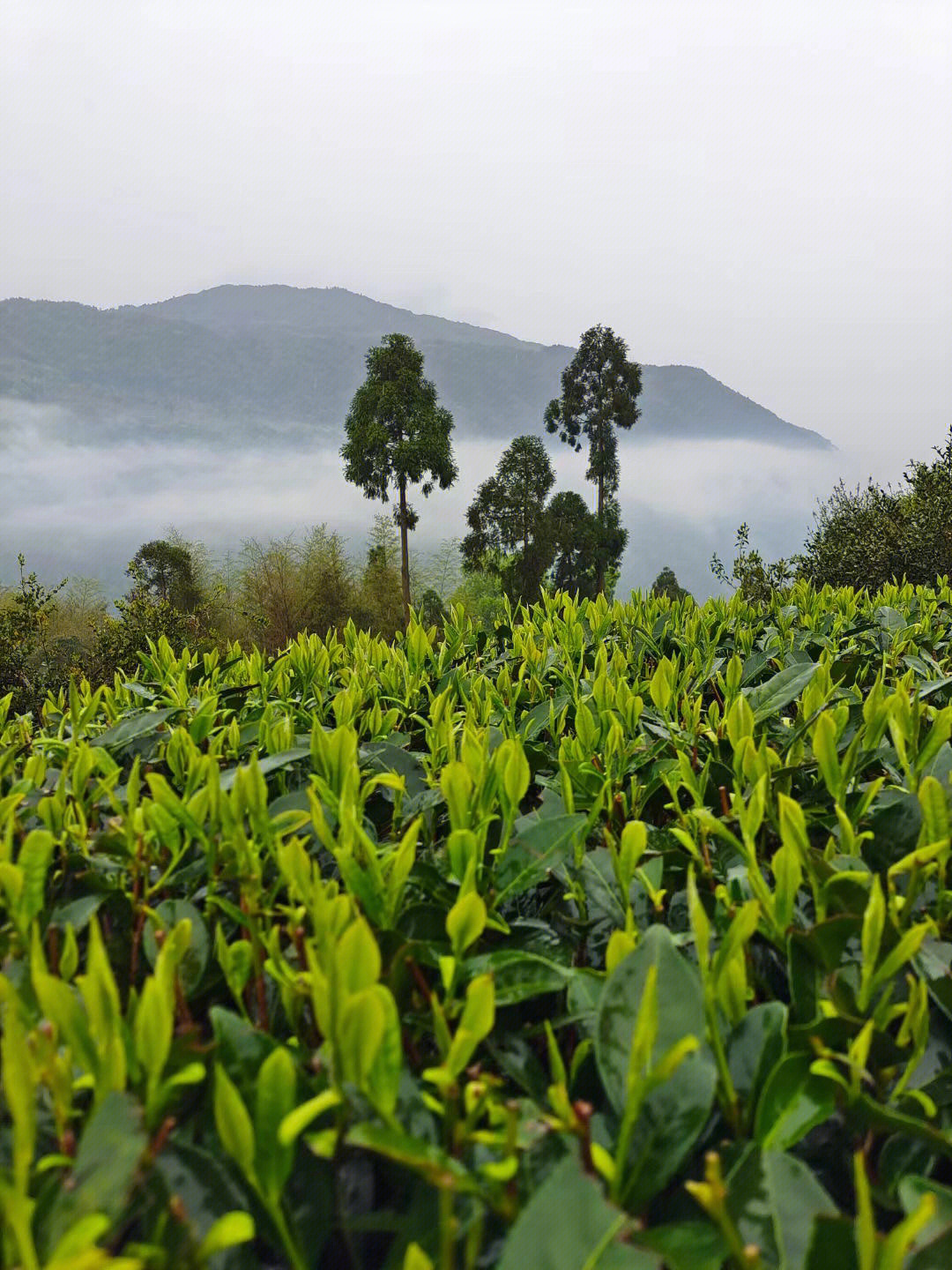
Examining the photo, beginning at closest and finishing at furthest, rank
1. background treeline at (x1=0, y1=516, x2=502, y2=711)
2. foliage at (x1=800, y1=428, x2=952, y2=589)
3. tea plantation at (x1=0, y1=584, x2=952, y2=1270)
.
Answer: tea plantation at (x1=0, y1=584, x2=952, y2=1270), foliage at (x1=800, y1=428, x2=952, y2=589), background treeline at (x1=0, y1=516, x2=502, y2=711)

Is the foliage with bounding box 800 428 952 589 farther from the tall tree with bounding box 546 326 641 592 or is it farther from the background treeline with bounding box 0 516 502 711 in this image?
the tall tree with bounding box 546 326 641 592

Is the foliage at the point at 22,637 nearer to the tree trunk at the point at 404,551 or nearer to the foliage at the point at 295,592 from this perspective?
the foliage at the point at 295,592

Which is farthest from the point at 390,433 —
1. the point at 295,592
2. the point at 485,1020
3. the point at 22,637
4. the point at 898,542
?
the point at 485,1020

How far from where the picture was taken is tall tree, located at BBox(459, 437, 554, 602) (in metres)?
51.2

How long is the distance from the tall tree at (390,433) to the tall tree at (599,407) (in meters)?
8.09

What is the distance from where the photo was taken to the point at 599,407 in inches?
2024

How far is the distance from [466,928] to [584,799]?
49 cm

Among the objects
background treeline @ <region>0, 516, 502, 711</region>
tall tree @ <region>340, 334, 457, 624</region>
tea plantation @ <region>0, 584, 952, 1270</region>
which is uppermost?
tall tree @ <region>340, 334, 457, 624</region>

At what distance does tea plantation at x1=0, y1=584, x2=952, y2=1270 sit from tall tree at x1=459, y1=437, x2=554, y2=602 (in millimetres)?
49949

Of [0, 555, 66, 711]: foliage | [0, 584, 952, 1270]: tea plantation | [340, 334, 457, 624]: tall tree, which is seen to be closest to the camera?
[0, 584, 952, 1270]: tea plantation

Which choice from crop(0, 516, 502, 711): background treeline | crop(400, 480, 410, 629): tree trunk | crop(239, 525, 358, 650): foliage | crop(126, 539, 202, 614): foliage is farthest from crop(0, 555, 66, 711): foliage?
crop(126, 539, 202, 614): foliage

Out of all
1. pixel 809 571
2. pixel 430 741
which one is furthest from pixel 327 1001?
pixel 809 571

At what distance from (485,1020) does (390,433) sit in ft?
155

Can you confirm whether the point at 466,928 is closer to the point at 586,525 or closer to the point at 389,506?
the point at 389,506
